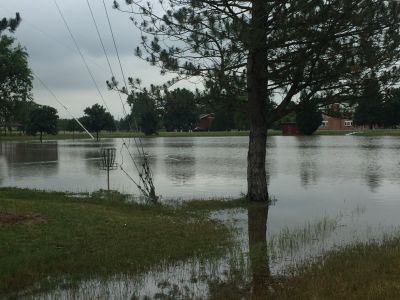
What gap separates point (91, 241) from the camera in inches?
349

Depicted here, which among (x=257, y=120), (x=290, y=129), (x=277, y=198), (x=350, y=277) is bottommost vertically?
(x=277, y=198)

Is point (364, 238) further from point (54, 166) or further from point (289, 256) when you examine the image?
point (54, 166)

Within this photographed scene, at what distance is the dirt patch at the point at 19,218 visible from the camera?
960cm

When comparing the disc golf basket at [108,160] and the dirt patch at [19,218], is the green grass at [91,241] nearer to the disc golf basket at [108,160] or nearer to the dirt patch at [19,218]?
the dirt patch at [19,218]

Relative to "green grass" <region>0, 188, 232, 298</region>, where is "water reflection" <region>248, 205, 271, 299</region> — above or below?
below

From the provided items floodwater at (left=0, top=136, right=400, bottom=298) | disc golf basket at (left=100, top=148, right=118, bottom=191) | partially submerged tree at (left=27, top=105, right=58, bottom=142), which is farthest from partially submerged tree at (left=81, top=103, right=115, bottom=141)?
disc golf basket at (left=100, top=148, right=118, bottom=191)

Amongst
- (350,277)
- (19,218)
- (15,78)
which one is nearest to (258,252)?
(350,277)

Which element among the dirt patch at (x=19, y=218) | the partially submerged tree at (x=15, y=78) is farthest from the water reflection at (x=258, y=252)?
the partially submerged tree at (x=15, y=78)

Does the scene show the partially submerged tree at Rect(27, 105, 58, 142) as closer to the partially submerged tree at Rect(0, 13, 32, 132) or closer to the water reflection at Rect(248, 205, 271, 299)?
the partially submerged tree at Rect(0, 13, 32, 132)

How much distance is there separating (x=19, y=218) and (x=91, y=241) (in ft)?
6.35

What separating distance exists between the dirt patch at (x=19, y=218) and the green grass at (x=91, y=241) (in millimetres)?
20

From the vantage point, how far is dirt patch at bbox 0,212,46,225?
960 cm

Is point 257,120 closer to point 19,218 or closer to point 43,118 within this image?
point 19,218

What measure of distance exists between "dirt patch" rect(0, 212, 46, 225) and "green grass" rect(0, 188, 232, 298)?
2 cm
